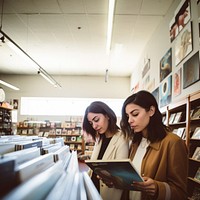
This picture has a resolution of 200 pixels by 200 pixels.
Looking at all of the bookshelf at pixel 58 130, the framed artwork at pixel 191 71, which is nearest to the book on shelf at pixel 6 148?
the framed artwork at pixel 191 71

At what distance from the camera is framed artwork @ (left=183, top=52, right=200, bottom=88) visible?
3.07 meters

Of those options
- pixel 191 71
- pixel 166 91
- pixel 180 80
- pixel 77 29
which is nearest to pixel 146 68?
pixel 166 91

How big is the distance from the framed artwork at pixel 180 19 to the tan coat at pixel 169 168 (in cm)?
283

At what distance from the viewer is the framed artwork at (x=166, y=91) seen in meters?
4.38

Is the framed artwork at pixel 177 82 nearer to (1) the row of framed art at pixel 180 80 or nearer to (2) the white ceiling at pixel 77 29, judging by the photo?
(1) the row of framed art at pixel 180 80

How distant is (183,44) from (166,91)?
4.06ft

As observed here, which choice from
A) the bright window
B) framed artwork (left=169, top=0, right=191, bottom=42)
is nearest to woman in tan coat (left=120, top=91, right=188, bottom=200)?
framed artwork (left=169, top=0, right=191, bottom=42)

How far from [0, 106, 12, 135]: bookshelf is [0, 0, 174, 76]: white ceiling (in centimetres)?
191

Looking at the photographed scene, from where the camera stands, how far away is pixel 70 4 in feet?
14.4

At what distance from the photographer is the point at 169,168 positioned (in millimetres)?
1146

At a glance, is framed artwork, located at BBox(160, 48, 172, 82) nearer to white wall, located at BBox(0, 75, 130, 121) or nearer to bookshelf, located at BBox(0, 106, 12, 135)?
white wall, located at BBox(0, 75, 130, 121)

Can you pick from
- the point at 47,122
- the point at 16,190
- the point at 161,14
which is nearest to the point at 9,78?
the point at 47,122

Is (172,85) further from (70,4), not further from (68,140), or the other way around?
(68,140)

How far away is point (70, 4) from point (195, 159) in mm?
3619
